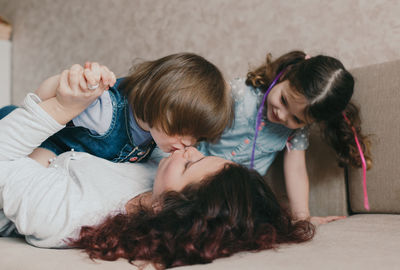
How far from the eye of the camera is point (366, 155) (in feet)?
4.06

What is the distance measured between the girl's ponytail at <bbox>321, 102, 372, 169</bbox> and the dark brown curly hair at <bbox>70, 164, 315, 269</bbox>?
1.70ft

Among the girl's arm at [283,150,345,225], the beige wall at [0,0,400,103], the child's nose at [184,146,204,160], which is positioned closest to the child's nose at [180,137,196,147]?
the child's nose at [184,146,204,160]

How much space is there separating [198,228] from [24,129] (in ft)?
1.48

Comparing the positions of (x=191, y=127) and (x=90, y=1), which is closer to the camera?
(x=191, y=127)

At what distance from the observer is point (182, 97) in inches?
40.9

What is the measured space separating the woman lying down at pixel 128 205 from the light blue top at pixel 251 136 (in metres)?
0.55

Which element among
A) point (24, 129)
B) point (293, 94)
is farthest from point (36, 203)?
point (293, 94)

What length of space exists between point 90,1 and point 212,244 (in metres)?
2.13

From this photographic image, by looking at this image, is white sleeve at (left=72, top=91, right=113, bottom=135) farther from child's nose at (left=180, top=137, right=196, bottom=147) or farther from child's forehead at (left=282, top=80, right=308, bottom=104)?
child's forehead at (left=282, top=80, right=308, bottom=104)

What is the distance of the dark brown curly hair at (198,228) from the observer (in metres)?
0.69

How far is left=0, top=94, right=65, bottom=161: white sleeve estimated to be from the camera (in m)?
0.83

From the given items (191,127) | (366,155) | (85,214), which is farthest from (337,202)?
(85,214)

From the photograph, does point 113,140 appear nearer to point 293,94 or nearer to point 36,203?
point 36,203

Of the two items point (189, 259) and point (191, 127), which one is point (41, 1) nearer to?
point (191, 127)
